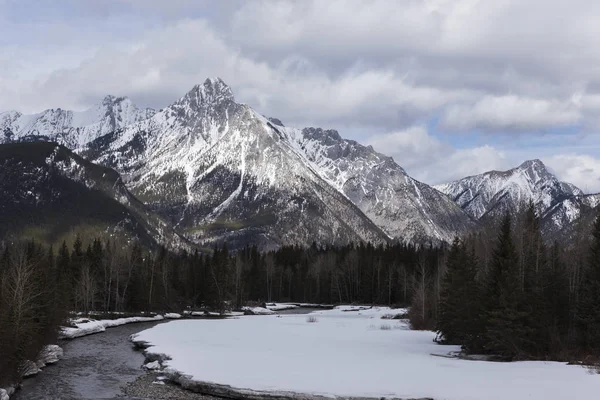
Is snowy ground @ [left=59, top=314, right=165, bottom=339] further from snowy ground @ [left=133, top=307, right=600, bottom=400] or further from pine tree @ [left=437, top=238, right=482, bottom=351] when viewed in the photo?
pine tree @ [left=437, top=238, right=482, bottom=351]

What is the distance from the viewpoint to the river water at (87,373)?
3322 cm

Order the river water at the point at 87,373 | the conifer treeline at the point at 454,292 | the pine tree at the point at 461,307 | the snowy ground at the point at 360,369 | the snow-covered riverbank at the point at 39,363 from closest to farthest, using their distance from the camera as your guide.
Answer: the snowy ground at the point at 360,369
the snow-covered riverbank at the point at 39,363
the river water at the point at 87,373
the conifer treeline at the point at 454,292
the pine tree at the point at 461,307

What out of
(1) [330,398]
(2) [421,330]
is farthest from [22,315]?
(2) [421,330]

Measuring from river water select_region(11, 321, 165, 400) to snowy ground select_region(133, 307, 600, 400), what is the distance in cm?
264

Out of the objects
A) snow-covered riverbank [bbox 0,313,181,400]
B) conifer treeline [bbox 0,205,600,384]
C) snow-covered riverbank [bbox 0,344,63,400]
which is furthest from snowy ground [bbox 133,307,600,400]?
snow-covered riverbank [bbox 0,313,181,400]

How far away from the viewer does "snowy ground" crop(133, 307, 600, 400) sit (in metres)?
31.1

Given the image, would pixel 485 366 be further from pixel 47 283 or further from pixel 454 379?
pixel 47 283

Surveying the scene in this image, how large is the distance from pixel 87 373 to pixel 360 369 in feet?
61.6

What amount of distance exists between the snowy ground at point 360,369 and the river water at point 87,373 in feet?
8.65

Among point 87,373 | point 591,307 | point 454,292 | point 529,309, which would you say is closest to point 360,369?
point 529,309

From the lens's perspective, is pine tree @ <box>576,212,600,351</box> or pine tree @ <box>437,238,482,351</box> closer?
pine tree @ <box>576,212,600,351</box>

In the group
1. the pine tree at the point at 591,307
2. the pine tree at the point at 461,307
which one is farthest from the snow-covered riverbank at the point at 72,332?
the pine tree at the point at 591,307

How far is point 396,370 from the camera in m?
37.8

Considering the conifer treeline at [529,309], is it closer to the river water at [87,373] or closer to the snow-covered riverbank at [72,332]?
the river water at [87,373]
